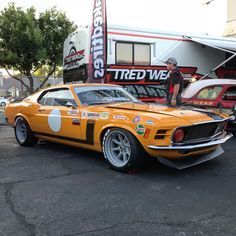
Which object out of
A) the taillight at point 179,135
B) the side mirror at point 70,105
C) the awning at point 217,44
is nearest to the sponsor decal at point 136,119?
the taillight at point 179,135

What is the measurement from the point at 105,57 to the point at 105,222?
284 inches

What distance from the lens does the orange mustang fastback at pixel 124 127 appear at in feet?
15.0

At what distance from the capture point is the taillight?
4.58 m

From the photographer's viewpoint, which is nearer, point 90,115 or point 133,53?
point 90,115

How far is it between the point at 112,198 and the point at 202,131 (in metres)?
1.76

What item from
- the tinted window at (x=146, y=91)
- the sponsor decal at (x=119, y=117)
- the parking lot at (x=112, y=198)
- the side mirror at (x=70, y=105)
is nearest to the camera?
the parking lot at (x=112, y=198)

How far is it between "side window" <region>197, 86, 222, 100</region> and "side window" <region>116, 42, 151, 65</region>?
316 cm

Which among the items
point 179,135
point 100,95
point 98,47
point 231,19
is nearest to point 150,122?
point 179,135

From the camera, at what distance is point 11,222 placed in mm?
3309

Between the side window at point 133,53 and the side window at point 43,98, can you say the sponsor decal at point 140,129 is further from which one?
the side window at point 133,53

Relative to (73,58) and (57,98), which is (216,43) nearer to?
(73,58)

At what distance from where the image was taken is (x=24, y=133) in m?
7.22

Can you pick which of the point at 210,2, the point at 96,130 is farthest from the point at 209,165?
the point at 210,2

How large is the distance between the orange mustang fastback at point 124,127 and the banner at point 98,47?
357 centimetres
